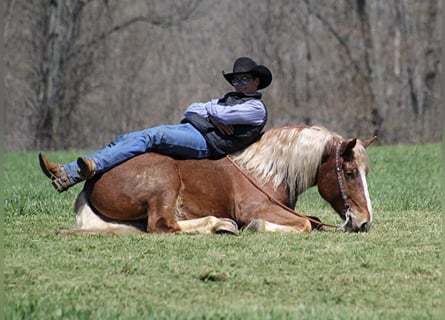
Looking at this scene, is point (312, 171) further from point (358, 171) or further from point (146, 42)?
point (146, 42)

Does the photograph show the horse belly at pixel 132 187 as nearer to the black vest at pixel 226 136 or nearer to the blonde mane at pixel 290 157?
the black vest at pixel 226 136

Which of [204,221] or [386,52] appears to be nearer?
[204,221]

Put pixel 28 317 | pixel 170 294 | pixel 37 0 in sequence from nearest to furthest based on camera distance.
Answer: pixel 28 317, pixel 170 294, pixel 37 0

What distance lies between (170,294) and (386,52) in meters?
24.9

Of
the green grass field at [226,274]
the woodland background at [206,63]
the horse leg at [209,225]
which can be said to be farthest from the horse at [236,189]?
the woodland background at [206,63]

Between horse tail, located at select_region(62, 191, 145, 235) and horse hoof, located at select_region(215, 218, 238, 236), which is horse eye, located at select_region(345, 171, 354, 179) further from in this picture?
horse tail, located at select_region(62, 191, 145, 235)

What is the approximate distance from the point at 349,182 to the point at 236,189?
99cm

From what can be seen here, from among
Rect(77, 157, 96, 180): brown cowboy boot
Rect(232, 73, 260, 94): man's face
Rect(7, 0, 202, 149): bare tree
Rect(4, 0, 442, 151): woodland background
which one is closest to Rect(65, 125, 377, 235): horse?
Rect(77, 157, 96, 180): brown cowboy boot

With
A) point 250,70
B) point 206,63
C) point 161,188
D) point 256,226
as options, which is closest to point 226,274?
point 256,226

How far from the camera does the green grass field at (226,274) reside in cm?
502

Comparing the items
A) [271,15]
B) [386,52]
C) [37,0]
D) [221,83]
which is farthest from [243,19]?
[37,0]

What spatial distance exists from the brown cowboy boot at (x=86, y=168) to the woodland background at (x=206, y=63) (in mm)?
19455

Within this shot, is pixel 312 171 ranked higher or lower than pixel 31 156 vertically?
higher

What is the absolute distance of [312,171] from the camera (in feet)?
26.1
